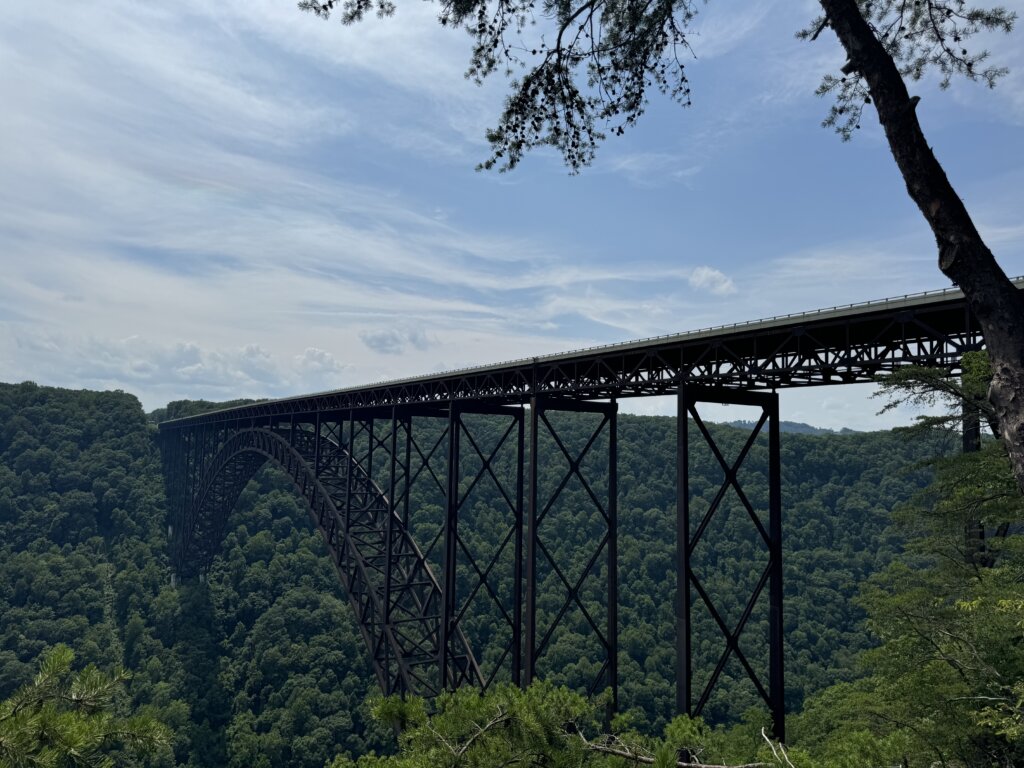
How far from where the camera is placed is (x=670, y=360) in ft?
45.2

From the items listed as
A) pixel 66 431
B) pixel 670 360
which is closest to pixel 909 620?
pixel 670 360

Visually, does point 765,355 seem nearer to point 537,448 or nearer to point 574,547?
point 537,448

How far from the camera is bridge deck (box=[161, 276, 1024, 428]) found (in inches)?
397

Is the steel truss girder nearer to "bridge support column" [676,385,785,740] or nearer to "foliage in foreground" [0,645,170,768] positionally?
"bridge support column" [676,385,785,740]

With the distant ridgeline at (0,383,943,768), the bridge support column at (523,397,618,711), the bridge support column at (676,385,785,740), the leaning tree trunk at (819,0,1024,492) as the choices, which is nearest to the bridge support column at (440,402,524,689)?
the bridge support column at (523,397,618,711)

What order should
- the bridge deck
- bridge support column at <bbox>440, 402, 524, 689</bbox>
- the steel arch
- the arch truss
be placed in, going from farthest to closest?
the steel arch, bridge support column at <bbox>440, 402, 524, 689</bbox>, the arch truss, the bridge deck

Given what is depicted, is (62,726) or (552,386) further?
(552,386)

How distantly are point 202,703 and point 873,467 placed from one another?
3114 inches

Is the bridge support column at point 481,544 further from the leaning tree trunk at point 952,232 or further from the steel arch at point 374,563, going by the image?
the leaning tree trunk at point 952,232

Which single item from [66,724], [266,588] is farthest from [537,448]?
[266,588]

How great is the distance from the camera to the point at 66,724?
4.90m

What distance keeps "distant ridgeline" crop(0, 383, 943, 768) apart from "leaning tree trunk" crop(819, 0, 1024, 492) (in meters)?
43.9

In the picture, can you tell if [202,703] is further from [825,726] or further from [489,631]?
[825,726]

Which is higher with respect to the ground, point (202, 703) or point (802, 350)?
point (802, 350)
